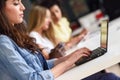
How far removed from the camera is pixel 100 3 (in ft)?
22.6

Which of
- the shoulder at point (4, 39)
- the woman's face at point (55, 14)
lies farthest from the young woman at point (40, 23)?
the shoulder at point (4, 39)

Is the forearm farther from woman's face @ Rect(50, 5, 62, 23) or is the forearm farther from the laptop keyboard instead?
woman's face @ Rect(50, 5, 62, 23)

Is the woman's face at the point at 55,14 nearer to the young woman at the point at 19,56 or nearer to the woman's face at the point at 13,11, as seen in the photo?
the young woman at the point at 19,56

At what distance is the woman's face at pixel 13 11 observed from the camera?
92.7 inches

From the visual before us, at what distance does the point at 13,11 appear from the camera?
237 cm

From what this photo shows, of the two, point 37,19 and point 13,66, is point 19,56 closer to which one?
point 13,66

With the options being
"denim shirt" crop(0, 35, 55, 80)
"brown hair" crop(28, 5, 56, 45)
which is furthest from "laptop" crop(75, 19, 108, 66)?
"brown hair" crop(28, 5, 56, 45)

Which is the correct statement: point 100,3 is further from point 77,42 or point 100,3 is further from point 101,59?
point 101,59

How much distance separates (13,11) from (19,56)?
0.99 ft

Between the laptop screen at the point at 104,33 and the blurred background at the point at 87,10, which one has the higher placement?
the laptop screen at the point at 104,33

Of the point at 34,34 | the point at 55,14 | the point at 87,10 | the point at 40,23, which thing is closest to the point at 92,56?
the point at 34,34

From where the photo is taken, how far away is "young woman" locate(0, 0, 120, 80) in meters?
2.16

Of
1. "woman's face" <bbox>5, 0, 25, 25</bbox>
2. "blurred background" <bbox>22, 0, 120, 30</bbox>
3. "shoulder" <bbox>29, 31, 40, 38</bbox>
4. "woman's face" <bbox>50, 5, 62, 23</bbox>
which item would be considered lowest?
"blurred background" <bbox>22, 0, 120, 30</bbox>

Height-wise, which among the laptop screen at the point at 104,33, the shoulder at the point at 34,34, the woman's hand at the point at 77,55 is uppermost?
the laptop screen at the point at 104,33
